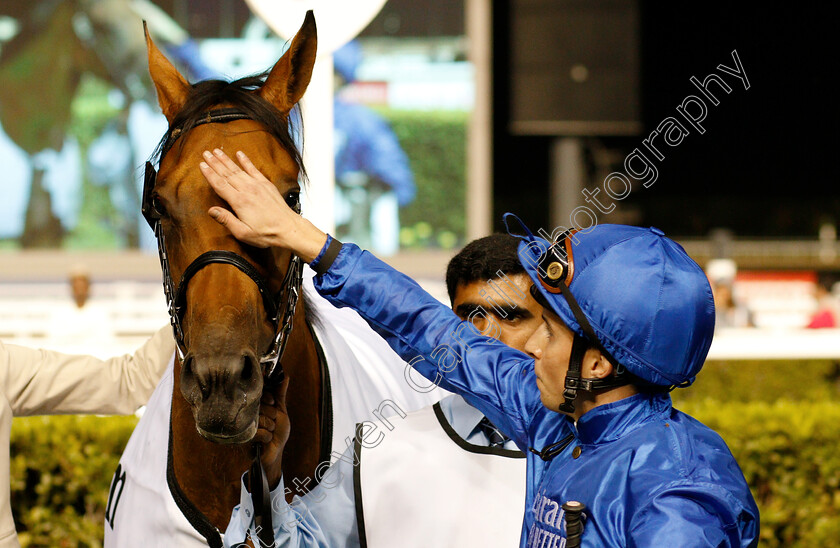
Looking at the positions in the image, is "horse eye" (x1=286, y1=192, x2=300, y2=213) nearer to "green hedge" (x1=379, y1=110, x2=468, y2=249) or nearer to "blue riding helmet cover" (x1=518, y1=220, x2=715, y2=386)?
"blue riding helmet cover" (x1=518, y1=220, x2=715, y2=386)

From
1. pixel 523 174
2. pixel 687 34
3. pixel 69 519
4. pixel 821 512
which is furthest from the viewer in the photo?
pixel 523 174

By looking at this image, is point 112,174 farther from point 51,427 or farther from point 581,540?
point 581,540

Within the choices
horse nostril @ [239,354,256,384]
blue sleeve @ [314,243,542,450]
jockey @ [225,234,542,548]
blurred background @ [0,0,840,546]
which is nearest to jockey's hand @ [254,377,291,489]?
jockey @ [225,234,542,548]

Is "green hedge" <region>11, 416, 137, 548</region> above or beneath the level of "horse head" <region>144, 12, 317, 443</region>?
beneath

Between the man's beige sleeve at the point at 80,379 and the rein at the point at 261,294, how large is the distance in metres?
0.60

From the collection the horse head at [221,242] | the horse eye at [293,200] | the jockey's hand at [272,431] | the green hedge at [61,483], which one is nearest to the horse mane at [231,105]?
the horse head at [221,242]

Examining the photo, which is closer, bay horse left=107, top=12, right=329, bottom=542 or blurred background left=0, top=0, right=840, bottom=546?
bay horse left=107, top=12, right=329, bottom=542

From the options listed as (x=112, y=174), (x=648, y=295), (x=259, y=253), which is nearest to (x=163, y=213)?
(x=259, y=253)

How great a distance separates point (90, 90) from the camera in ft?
29.0

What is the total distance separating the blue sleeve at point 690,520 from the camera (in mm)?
1042

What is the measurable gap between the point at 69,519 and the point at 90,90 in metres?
6.52

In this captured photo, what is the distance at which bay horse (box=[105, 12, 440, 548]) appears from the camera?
148 centimetres

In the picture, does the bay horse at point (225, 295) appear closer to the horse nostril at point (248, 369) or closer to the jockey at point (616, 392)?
the horse nostril at point (248, 369)

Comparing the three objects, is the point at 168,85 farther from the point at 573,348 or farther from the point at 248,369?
the point at 573,348
